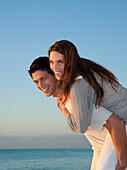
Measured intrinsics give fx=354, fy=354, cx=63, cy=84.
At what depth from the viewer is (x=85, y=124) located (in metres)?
2.95

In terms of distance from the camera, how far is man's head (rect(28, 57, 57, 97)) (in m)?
3.58

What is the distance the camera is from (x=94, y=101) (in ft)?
10.0

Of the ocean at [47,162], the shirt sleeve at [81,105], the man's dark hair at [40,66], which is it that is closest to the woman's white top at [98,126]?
the shirt sleeve at [81,105]

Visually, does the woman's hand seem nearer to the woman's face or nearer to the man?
the man

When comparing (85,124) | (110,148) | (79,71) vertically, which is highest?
(79,71)

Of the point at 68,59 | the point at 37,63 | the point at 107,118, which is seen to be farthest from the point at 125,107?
the point at 37,63

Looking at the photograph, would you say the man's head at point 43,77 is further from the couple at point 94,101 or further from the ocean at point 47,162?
the ocean at point 47,162

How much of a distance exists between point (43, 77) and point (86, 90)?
2.49ft

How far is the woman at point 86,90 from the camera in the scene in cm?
295

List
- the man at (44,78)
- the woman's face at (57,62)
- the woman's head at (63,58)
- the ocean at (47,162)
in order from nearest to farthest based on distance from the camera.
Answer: the woman's head at (63,58)
the woman's face at (57,62)
the man at (44,78)
the ocean at (47,162)

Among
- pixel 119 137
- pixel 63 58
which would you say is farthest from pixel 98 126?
pixel 63 58

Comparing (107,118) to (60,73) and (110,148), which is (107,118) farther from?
(60,73)

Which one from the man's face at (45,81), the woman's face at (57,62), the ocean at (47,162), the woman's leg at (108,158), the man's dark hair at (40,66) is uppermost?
the woman's face at (57,62)

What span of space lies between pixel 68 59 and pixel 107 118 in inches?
24.7
